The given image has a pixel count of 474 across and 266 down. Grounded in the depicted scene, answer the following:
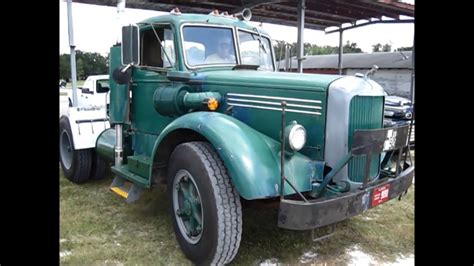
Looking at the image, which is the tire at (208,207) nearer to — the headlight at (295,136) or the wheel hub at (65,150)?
the headlight at (295,136)

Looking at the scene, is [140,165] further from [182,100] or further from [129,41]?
[129,41]

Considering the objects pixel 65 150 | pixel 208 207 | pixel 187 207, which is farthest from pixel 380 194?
pixel 65 150

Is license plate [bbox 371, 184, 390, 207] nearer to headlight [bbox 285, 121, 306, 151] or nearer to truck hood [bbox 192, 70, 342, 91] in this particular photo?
headlight [bbox 285, 121, 306, 151]

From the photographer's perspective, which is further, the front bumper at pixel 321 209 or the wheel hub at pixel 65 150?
the wheel hub at pixel 65 150

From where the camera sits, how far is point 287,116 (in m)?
3.23

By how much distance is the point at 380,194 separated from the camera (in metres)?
3.06

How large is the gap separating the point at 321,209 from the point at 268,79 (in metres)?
1.22

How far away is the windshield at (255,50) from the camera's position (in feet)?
13.5

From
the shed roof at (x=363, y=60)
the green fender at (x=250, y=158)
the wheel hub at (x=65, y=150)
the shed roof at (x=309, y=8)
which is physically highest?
the shed roof at (x=309, y=8)

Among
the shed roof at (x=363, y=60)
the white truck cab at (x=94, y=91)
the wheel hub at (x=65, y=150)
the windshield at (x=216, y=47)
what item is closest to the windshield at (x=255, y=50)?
the windshield at (x=216, y=47)

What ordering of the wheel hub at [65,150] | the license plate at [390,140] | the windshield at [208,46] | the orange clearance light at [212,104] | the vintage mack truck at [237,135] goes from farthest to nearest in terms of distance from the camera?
1. the wheel hub at [65,150]
2. the windshield at [208,46]
3. the orange clearance light at [212,104]
4. the license plate at [390,140]
5. the vintage mack truck at [237,135]

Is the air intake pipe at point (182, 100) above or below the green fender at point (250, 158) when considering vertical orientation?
above

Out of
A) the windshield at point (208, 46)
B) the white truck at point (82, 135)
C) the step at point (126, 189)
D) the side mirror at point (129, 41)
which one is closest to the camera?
the side mirror at point (129, 41)
